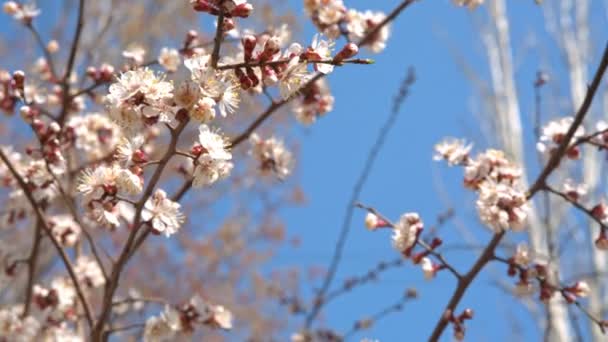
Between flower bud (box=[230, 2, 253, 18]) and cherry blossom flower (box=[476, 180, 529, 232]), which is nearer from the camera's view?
flower bud (box=[230, 2, 253, 18])

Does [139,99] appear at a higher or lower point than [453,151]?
lower

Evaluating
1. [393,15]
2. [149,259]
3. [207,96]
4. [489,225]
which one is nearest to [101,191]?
[207,96]

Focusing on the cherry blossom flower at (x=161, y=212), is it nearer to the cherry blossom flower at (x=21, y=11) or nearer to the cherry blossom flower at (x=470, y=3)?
the cherry blossom flower at (x=470, y=3)

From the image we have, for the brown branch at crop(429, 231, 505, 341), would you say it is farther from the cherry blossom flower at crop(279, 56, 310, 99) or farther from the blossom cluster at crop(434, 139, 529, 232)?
the cherry blossom flower at crop(279, 56, 310, 99)

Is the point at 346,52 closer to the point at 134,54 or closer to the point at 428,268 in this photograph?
the point at 428,268

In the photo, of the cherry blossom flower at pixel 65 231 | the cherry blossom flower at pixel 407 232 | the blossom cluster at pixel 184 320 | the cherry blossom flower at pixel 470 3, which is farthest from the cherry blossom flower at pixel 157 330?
the cherry blossom flower at pixel 470 3

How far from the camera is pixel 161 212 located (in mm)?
1176

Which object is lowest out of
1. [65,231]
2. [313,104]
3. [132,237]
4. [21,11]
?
[132,237]

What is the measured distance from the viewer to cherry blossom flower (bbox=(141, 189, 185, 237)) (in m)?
1.16

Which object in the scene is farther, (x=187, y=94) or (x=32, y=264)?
(x=32, y=264)

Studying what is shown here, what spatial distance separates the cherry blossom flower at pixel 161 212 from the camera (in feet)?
3.82

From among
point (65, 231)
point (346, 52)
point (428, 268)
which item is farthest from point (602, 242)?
point (65, 231)

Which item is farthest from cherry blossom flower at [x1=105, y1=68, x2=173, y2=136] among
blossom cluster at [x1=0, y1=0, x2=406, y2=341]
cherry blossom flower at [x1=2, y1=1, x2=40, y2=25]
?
cherry blossom flower at [x1=2, y1=1, x2=40, y2=25]

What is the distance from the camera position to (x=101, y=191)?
1128 millimetres
